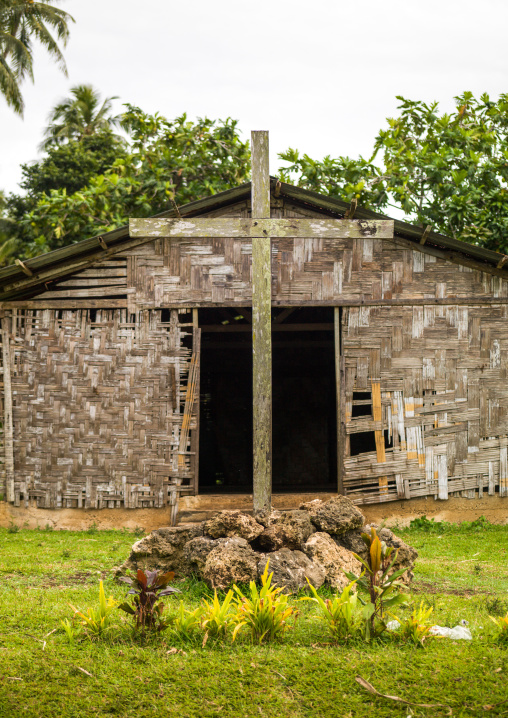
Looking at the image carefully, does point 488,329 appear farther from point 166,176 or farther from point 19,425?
point 166,176

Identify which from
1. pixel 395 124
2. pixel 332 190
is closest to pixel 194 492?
pixel 332 190

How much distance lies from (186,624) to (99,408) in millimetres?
5621

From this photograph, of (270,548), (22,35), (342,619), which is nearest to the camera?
(342,619)

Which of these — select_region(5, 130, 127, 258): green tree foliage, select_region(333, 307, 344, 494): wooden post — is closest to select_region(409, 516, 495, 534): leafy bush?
select_region(333, 307, 344, 494): wooden post

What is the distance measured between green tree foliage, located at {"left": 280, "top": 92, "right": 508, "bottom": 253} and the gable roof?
3612 millimetres

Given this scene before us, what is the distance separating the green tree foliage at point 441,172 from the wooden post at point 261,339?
5713 millimetres

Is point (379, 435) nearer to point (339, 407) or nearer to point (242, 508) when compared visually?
point (339, 407)

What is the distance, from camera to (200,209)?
31.7 ft

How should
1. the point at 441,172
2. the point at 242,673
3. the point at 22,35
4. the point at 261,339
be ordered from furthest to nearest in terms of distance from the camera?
1. the point at 22,35
2. the point at 441,172
3. the point at 261,339
4. the point at 242,673

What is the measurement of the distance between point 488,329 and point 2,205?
20.4 metres

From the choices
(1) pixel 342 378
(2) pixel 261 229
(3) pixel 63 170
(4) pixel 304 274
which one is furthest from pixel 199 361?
(3) pixel 63 170

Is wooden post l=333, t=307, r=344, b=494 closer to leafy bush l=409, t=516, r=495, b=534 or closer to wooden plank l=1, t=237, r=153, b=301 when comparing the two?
leafy bush l=409, t=516, r=495, b=534

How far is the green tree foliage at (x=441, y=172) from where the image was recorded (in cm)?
1306

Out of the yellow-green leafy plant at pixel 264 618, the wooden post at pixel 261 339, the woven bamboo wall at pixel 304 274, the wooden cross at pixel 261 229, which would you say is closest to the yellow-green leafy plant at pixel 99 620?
the yellow-green leafy plant at pixel 264 618
